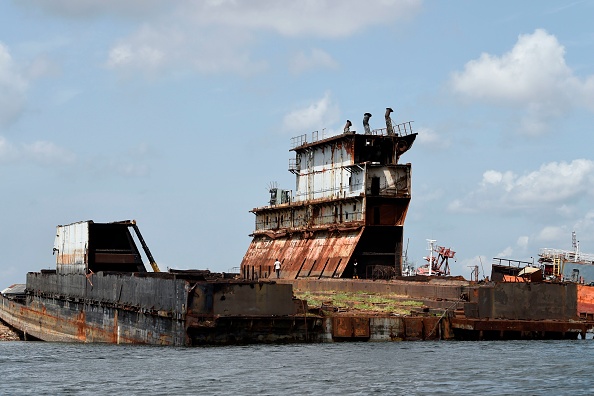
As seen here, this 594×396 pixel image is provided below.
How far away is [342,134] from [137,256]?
610 inches

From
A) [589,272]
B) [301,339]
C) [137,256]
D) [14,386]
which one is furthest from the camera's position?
[589,272]

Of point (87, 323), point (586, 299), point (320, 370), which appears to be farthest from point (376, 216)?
point (320, 370)

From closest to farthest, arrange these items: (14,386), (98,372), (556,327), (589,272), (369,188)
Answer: (14,386) → (98,372) → (556,327) → (369,188) → (589,272)

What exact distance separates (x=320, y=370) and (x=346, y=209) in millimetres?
30543

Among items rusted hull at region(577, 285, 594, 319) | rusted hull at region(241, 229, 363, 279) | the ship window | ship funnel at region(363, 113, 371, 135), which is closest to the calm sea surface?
rusted hull at region(241, 229, 363, 279)

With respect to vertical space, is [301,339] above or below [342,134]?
below

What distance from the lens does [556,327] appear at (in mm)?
35406

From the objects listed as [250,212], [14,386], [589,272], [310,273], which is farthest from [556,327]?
[250,212]

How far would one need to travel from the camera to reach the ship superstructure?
54.7 m

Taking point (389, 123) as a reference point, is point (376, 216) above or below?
below

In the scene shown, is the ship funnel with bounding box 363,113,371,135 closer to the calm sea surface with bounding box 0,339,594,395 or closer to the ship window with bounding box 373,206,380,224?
the ship window with bounding box 373,206,380,224

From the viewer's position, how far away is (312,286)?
49.7 metres

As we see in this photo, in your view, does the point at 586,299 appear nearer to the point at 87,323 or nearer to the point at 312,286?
the point at 312,286

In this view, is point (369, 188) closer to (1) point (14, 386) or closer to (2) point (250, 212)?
(2) point (250, 212)
